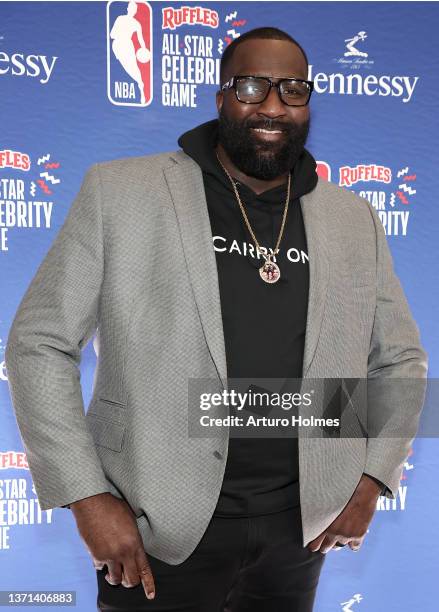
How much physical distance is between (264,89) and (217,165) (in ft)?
0.62

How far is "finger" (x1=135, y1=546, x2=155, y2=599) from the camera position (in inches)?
49.7

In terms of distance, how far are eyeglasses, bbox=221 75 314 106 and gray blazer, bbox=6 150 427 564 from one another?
228mm

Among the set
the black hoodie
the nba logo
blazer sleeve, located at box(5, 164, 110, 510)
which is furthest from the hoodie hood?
the nba logo

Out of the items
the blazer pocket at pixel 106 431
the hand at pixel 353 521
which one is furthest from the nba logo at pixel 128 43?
the hand at pixel 353 521

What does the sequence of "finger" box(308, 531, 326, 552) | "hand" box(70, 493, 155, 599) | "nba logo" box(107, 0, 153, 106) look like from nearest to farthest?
"hand" box(70, 493, 155, 599)
"finger" box(308, 531, 326, 552)
"nba logo" box(107, 0, 153, 106)

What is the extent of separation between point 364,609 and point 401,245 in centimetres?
145

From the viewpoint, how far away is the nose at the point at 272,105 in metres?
1.48

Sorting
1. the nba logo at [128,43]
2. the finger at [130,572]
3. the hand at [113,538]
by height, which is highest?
the nba logo at [128,43]

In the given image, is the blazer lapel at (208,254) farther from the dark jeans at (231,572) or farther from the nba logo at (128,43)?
the nba logo at (128,43)

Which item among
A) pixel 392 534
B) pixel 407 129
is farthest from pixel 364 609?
pixel 407 129

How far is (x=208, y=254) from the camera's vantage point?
135 centimetres

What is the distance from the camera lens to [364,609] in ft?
9.02

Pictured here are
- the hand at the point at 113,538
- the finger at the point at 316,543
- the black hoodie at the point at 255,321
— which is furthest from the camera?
the finger at the point at 316,543

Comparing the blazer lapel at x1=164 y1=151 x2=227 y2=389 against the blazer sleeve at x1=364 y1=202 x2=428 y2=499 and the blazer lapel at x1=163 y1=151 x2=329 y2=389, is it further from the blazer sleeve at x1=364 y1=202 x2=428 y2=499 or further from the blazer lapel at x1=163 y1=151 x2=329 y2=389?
the blazer sleeve at x1=364 y1=202 x2=428 y2=499
